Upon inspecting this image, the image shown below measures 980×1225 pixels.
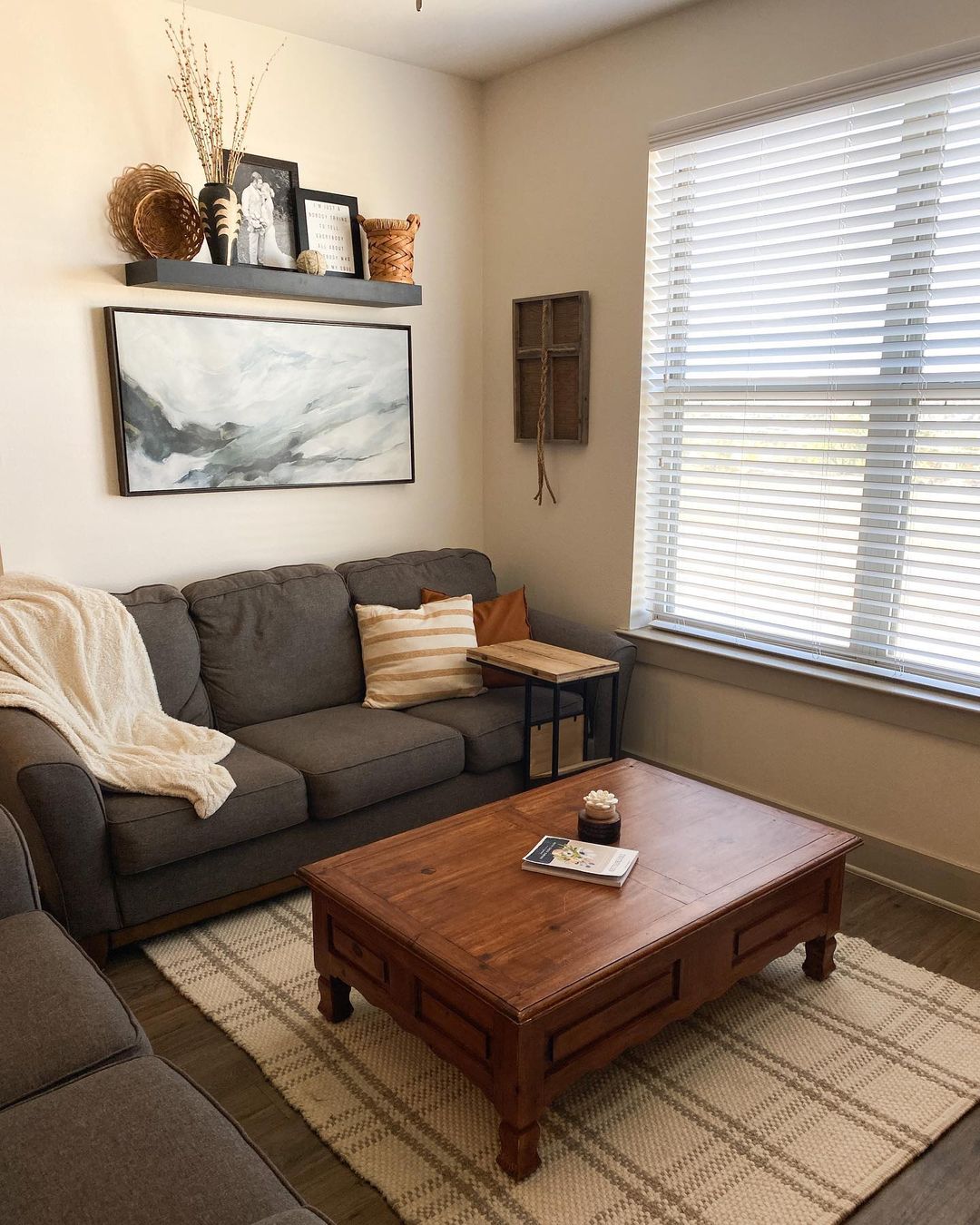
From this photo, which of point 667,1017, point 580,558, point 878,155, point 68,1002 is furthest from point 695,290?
point 68,1002

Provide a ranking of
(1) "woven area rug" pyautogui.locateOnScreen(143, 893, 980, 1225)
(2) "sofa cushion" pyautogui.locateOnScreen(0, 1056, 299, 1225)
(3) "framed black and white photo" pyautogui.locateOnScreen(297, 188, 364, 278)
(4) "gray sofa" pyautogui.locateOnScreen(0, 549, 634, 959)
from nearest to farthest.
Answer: (2) "sofa cushion" pyautogui.locateOnScreen(0, 1056, 299, 1225)
(1) "woven area rug" pyautogui.locateOnScreen(143, 893, 980, 1225)
(4) "gray sofa" pyautogui.locateOnScreen(0, 549, 634, 959)
(3) "framed black and white photo" pyautogui.locateOnScreen(297, 188, 364, 278)

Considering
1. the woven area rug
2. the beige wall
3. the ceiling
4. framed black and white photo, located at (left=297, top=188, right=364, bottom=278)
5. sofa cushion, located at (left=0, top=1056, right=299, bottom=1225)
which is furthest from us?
framed black and white photo, located at (left=297, top=188, right=364, bottom=278)

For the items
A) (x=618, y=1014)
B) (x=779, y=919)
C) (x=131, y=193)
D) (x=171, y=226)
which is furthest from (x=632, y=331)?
(x=618, y=1014)

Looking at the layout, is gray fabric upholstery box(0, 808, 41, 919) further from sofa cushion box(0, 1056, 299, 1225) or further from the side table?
the side table

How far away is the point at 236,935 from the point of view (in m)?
2.77

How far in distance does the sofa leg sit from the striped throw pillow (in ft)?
3.92

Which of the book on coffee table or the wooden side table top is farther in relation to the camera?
the wooden side table top

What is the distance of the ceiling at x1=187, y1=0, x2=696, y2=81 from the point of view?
3.25 metres

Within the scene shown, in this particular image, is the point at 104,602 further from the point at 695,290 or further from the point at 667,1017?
the point at 695,290

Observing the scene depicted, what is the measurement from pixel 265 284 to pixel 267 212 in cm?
33

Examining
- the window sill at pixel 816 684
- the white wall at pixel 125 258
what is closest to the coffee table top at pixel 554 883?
the window sill at pixel 816 684

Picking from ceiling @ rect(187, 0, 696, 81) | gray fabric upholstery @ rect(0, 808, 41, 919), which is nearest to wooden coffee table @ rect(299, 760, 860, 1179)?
gray fabric upholstery @ rect(0, 808, 41, 919)

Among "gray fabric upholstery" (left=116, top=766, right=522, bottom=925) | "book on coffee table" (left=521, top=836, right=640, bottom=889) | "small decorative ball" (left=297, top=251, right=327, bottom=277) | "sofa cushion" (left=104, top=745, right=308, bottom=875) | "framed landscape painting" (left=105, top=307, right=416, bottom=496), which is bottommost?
"gray fabric upholstery" (left=116, top=766, right=522, bottom=925)

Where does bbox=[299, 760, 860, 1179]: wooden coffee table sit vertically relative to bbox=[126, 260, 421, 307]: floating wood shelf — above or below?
below
